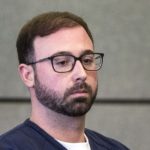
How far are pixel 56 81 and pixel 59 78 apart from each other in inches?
0.4

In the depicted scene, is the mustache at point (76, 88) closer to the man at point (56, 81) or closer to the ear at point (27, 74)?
the man at point (56, 81)

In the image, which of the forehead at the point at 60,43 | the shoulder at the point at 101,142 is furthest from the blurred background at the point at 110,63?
the forehead at the point at 60,43

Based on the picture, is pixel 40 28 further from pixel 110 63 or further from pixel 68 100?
pixel 110 63

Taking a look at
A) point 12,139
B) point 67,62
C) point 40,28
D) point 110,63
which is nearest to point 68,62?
point 67,62

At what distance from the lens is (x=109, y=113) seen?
196cm

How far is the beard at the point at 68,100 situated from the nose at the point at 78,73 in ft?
0.04

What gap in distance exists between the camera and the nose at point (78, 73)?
47.3 inches

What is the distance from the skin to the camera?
1.21m

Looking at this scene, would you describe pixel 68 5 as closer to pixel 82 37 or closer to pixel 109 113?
pixel 109 113

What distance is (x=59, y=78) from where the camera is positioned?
1210mm

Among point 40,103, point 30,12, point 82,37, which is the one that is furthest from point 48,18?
point 30,12

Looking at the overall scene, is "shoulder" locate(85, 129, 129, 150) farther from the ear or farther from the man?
the ear

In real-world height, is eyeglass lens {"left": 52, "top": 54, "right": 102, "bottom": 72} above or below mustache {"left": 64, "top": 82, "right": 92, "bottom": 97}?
above

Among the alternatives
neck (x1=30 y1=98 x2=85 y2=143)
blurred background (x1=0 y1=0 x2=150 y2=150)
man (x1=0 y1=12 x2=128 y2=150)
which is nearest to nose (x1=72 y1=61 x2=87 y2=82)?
man (x1=0 y1=12 x2=128 y2=150)
